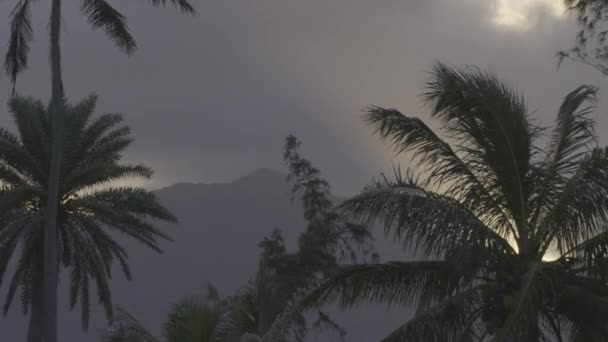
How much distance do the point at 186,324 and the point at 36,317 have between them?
12.1m

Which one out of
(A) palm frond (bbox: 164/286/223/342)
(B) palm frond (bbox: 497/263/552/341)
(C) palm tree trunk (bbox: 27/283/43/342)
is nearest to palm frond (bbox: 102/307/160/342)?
(A) palm frond (bbox: 164/286/223/342)

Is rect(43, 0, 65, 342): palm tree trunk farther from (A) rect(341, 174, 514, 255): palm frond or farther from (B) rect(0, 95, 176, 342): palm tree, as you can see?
(A) rect(341, 174, 514, 255): palm frond

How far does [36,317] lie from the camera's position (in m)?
26.0

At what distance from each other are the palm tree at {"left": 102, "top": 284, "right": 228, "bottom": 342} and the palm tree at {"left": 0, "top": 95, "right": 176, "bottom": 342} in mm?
9734

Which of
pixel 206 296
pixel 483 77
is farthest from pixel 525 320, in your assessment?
pixel 206 296

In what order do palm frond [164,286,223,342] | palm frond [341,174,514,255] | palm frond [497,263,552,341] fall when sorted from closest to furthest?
palm frond [497,263,552,341]
palm frond [341,174,514,255]
palm frond [164,286,223,342]

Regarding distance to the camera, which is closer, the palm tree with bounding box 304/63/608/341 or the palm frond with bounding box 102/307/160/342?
the palm tree with bounding box 304/63/608/341

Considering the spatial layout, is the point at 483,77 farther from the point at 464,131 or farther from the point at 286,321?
the point at 286,321

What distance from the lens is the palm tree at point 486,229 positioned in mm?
11859

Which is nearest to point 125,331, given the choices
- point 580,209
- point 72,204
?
point 580,209

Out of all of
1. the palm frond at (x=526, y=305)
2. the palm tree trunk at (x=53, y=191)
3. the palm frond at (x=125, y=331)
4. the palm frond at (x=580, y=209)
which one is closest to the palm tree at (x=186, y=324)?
the palm frond at (x=125, y=331)

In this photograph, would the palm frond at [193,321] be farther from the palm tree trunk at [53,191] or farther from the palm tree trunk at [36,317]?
the palm tree trunk at [36,317]

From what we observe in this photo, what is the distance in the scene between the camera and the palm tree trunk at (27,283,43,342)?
2516 cm

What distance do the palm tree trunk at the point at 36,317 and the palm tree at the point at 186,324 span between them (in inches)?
392
